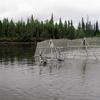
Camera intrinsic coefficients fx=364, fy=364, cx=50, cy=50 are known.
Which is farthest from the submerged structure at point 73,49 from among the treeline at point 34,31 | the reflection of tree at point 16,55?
the treeline at point 34,31

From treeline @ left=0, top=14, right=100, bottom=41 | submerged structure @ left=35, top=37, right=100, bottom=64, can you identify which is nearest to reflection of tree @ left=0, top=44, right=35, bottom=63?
submerged structure @ left=35, top=37, right=100, bottom=64

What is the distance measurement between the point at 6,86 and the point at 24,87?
118 centimetres

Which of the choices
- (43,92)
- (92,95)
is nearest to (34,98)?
(43,92)

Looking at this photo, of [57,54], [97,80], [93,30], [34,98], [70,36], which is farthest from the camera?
[93,30]

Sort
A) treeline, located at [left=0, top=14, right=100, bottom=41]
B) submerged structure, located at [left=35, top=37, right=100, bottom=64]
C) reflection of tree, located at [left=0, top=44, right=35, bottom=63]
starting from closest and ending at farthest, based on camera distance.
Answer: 1. submerged structure, located at [left=35, top=37, right=100, bottom=64]
2. reflection of tree, located at [left=0, top=44, right=35, bottom=63]
3. treeline, located at [left=0, top=14, right=100, bottom=41]

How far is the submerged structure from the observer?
42.4 meters

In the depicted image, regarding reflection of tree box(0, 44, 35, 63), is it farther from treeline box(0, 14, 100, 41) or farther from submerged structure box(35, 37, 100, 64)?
treeline box(0, 14, 100, 41)

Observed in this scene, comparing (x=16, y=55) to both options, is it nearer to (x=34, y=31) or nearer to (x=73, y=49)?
(x=73, y=49)

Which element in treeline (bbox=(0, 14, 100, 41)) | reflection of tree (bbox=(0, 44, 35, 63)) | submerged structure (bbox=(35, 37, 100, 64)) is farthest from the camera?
treeline (bbox=(0, 14, 100, 41))

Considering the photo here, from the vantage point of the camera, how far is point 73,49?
44.1 meters

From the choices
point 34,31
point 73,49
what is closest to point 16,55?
point 73,49

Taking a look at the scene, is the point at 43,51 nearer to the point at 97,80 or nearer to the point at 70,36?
the point at 97,80

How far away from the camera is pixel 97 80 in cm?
2322

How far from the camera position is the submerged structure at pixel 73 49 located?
42.4 m
